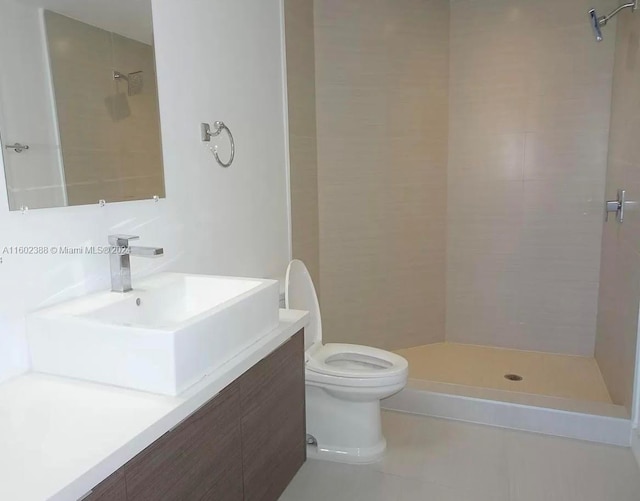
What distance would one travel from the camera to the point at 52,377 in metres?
1.29

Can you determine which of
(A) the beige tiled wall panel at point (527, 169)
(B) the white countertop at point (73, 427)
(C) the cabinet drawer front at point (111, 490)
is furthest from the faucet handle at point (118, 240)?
(A) the beige tiled wall panel at point (527, 169)

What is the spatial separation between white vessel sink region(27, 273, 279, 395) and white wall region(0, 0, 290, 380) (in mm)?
87

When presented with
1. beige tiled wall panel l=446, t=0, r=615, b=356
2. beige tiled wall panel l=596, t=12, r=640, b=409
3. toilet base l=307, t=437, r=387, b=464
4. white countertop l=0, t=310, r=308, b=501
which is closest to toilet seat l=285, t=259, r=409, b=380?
toilet base l=307, t=437, r=387, b=464

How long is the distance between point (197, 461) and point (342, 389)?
989 mm

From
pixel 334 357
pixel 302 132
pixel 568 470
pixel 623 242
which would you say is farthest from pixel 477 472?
pixel 302 132

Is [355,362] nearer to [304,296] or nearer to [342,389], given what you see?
[342,389]

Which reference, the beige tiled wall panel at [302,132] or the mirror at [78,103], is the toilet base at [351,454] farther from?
the mirror at [78,103]

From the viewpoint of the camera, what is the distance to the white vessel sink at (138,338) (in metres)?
1.18

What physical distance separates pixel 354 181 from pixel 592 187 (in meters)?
1.48

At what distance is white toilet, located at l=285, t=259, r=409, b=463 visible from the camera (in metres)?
2.15

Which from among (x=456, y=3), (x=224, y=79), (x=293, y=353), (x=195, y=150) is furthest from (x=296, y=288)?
(x=456, y=3)

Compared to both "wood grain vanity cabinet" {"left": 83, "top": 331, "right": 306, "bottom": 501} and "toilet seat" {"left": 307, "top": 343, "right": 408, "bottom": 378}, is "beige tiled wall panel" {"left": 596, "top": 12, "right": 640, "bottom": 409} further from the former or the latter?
"wood grain vanity cabinet" {"left": 83, "top": 331, "right": 306, "bottom": 501}

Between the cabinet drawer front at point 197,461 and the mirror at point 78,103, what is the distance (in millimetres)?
703

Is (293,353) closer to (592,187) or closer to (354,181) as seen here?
(354,181)
